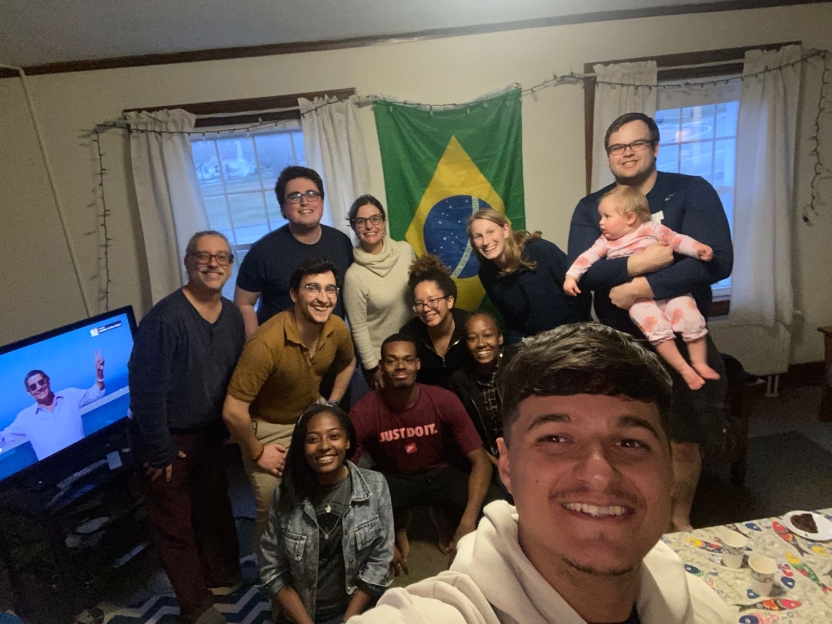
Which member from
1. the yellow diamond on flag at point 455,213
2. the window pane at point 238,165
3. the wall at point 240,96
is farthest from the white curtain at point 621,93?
the window pane at point 238,165

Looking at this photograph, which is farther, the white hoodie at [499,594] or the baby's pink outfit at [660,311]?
the baby's pink outfit at [660,311]

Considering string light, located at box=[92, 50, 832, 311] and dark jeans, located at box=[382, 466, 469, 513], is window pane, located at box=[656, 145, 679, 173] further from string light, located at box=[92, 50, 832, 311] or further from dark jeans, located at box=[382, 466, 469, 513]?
dark jeans, located at box=[382, 466, 469, 513]

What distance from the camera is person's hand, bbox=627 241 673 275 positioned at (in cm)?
165

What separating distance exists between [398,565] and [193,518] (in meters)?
0.89

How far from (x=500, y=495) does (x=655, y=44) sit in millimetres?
2723

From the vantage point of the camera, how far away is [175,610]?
2.01 meters

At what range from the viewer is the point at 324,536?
1.70 metres

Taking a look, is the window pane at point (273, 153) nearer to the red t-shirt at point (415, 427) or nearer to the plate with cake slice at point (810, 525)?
the red t-shirt at point (415, 427)

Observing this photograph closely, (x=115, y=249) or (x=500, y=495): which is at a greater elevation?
(x=115, y=249)

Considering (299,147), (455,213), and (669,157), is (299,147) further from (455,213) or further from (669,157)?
(669,157)

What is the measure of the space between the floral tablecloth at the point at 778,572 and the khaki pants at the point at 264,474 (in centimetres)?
136

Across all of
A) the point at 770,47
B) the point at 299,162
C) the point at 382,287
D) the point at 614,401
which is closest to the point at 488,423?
the point at 382,287

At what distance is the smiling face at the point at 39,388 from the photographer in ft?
6.21

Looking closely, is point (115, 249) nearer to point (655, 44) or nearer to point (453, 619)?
point (453, 619)
